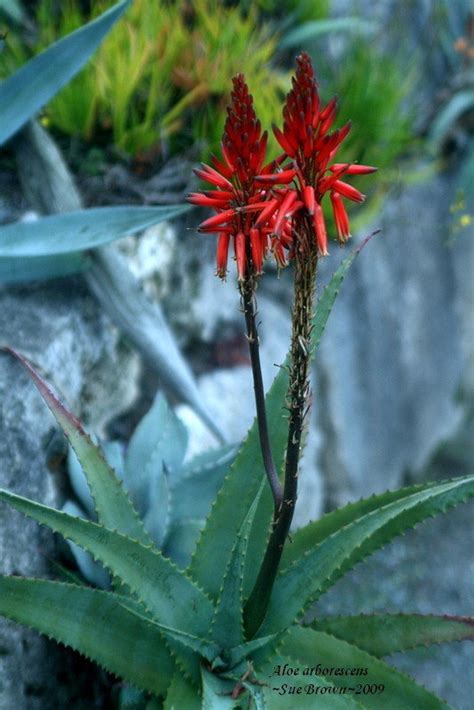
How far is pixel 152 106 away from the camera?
2.07 m

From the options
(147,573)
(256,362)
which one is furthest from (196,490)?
(256,362)

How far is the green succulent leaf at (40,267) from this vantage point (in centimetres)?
165

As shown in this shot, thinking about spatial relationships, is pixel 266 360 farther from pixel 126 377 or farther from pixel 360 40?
pixel 360 40

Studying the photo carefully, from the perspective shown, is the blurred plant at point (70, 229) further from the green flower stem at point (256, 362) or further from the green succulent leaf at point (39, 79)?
the green flower stem at point (256, 362)

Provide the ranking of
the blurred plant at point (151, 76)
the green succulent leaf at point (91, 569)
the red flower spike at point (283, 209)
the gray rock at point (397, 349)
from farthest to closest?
the gray rock at point (397, 349) < the blurred plant at point (151, 76) < the green succulent leaf at point (91, 569) < the red flower spike at point (283, 209)

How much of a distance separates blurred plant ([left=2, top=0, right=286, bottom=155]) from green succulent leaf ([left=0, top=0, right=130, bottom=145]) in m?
0.32

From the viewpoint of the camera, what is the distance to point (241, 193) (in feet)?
3.06

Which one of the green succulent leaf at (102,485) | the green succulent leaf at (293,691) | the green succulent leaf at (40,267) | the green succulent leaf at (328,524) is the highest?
the green succulent leaf at (40,267)

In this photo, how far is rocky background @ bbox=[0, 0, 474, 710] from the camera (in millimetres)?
1484

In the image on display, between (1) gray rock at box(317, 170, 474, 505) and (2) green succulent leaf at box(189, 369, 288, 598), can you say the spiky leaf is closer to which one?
(2) green succulent leaf at box(189, 369, 288, 598)

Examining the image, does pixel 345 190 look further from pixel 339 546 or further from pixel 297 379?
pixel 339 546

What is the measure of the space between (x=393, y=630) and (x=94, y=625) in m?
0.48

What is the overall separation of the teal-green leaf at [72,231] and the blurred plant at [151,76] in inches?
19.2

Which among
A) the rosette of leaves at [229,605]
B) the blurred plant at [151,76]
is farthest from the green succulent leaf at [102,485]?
the blurred plant at [151,76]
